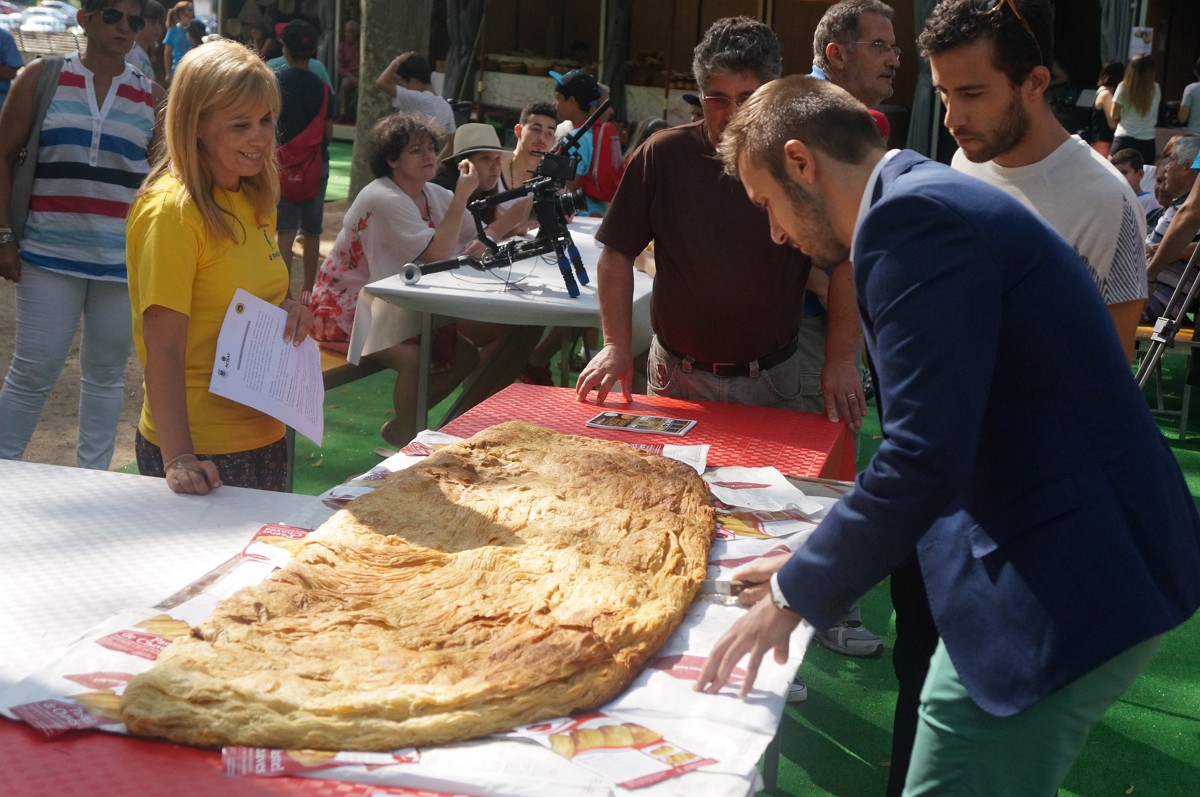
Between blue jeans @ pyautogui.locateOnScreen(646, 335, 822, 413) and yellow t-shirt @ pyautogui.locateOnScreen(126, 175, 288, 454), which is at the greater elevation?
yellow t-shirt @ pyautogui.locateOnScreen(126, 175, 288, 454)

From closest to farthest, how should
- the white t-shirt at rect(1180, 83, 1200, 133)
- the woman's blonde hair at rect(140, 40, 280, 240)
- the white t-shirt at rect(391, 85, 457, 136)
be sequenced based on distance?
the woman's blonde hair at rect(140, 40, 280, 240)
the white t-shirt at rect(391, 85, 457, 136)
the white t-shirt at rect(1180, 83, 1200, 133)

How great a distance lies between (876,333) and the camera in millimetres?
1427

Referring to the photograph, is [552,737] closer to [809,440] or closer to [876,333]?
[876,333]

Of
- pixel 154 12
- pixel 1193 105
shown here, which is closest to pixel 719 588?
pixel 154 12

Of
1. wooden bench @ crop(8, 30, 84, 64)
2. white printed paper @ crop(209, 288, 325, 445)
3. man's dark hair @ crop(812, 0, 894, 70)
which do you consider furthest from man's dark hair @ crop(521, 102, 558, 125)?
wooden bench @ crop(8, 30, 84, 64)

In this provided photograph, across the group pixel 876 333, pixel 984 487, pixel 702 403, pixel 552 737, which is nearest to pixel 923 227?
pixel 876 333

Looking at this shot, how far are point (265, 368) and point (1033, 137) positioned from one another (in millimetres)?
1749

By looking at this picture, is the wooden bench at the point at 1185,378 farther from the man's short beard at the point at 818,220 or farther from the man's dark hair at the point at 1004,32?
the man's short beard at the point at 818,220

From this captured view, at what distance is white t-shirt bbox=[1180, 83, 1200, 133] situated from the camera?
11.5 metres

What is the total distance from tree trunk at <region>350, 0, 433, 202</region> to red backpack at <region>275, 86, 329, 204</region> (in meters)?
1.63

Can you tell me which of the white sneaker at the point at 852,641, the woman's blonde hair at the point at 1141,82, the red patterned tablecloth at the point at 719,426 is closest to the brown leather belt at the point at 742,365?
the red patterned tablecloth at the point at 719,426

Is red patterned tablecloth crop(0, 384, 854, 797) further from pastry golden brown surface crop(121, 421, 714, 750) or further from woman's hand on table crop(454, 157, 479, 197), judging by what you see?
woman's hand on table crop(454, 157, 479, 197)

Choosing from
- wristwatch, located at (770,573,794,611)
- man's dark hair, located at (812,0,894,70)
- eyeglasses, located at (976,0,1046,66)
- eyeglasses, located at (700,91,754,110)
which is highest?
man's dark hair, located at (812,0,894,70)

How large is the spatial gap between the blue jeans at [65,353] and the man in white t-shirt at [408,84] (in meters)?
5.17
